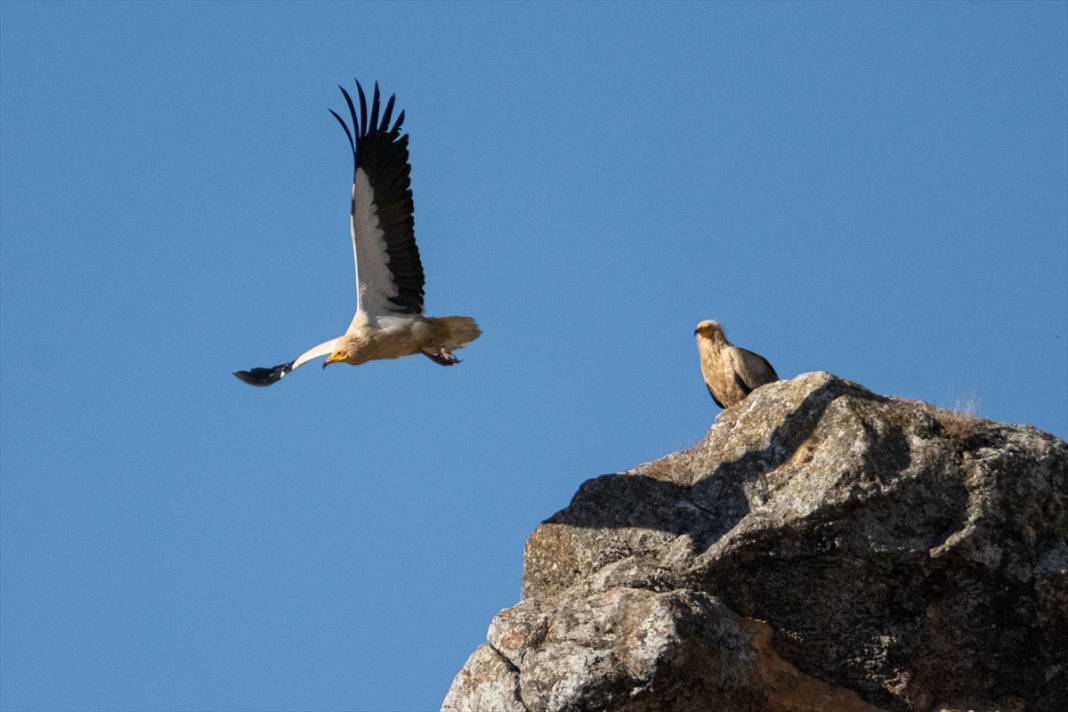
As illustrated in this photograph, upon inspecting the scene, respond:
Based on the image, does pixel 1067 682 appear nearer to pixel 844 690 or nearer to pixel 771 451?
pixel 844 690

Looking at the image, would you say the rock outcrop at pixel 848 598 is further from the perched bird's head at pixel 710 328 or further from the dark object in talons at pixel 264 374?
the dark object in talons at pixel 264 374

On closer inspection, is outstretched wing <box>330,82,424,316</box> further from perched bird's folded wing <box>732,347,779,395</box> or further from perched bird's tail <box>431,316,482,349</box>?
perched bird's folded wing <box>732,347,779,395</box>

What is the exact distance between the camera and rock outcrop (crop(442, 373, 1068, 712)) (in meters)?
8.24

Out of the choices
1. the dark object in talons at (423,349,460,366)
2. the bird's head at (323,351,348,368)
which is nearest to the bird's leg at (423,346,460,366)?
the dark object in talons at (423,349,460,366)

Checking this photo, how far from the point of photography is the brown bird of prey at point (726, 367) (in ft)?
36.5

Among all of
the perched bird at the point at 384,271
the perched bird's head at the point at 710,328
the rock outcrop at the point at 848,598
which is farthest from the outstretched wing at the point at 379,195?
the rock outcrop at the point at 848,598

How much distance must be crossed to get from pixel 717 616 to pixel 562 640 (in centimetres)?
94

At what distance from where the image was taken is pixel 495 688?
8547mm

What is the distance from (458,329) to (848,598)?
204 inches

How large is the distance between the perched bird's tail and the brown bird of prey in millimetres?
2110

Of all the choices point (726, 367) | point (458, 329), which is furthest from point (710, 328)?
point (458, 329)

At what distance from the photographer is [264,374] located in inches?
527

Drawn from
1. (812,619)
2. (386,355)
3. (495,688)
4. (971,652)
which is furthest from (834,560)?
(386,355)

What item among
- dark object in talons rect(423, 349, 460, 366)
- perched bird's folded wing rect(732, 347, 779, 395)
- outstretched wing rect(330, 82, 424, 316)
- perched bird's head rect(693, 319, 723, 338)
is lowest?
perched bird's folded wing rect(732, 347, 779, 395)
